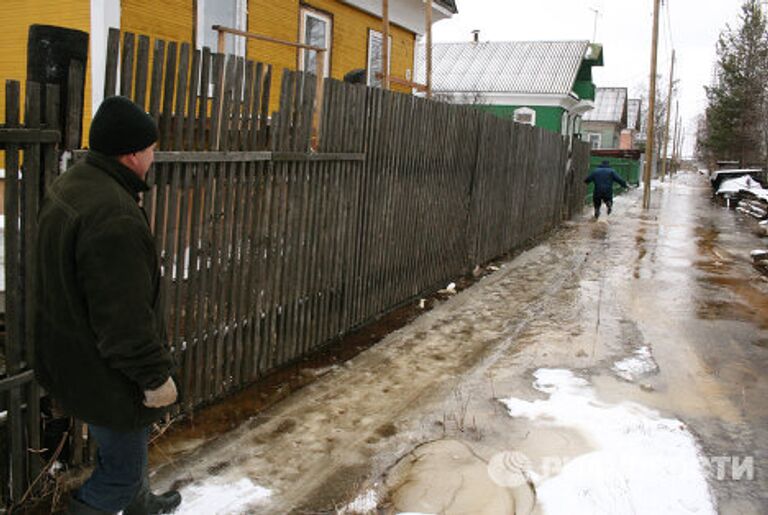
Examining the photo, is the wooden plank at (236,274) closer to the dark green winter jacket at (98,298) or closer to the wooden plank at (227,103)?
the wooden plank at (227,103)

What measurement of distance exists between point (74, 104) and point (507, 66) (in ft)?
120

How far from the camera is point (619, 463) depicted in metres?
3.99

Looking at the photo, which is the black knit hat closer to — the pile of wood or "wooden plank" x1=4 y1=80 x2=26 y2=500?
"wooden plank" x1=4 y1=80 x2=26 y2=500

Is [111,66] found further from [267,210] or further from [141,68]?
[267,210]

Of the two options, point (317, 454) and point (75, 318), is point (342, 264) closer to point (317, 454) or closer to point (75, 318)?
point (317, 454)

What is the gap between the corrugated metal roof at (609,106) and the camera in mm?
63781

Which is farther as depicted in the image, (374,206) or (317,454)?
(374,206)

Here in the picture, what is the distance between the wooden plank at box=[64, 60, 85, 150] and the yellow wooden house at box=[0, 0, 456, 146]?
483 cm

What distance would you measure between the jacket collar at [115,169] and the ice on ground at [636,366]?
14.3ft

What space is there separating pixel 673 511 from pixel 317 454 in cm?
194

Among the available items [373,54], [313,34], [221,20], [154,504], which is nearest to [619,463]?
[154,504]

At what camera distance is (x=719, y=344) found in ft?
22.1

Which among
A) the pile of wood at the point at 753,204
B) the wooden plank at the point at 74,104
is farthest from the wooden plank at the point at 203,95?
the pile of wood at the point at 753,204

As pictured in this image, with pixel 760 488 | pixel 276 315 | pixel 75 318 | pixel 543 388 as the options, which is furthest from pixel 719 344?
pixel 75 318
